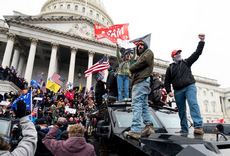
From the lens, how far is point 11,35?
29.8 metres

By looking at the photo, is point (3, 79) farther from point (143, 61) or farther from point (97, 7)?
point (97, 7)

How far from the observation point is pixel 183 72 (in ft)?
14.9

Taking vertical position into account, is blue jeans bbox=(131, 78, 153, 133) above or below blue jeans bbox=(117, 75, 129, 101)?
below

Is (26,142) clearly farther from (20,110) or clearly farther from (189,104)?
(189,104)

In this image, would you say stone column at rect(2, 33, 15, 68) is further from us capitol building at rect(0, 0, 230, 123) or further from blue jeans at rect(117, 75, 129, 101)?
blue jeans at rect(117, 75, 129, 101)

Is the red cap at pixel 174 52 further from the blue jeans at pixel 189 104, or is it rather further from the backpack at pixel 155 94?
the backpack at pixel 155 94

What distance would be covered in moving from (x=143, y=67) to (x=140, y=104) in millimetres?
786

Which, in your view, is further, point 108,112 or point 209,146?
point 108,112

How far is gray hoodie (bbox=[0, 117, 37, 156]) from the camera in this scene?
1.98 m

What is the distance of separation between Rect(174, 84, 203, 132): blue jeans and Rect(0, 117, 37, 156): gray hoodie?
277cm

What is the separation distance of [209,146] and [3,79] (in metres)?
22.5

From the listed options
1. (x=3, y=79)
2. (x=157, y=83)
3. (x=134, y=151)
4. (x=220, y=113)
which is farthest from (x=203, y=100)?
(x=134, y=151)

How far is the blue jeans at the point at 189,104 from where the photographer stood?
4043 millimetres

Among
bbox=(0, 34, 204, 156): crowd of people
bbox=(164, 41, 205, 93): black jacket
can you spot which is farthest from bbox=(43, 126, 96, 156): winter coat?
bbox=(164, 41, 205, 93): black jacket
